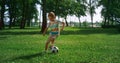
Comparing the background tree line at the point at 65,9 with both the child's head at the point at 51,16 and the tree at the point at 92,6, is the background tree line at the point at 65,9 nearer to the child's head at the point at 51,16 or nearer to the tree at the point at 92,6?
the tree at the point at 92,6

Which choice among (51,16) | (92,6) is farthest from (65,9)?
(51,16)

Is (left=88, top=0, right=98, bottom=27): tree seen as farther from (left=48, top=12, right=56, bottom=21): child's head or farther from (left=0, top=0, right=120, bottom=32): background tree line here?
(left=48, top=12, right=56, bottom=21): child's head

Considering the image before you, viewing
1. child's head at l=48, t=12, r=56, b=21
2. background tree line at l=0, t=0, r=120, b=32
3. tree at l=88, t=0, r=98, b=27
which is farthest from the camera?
tree at l=88, t=0, r=98, b=27

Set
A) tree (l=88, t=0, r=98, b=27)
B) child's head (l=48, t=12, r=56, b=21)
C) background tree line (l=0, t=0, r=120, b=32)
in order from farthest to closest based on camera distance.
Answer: tree (l=88, t=0, r=98, b=27) → background tree line (l=0, t=0, r=120, b=32) → child's head (l=48, t=12, r=56, b=21)

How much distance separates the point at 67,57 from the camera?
14172 mm

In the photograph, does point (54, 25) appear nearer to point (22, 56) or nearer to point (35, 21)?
point (22, 56)

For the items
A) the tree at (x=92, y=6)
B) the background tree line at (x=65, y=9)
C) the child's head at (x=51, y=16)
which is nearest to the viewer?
the child's head at (x=51, y=16)

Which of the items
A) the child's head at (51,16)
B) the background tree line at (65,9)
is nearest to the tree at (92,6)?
the background tree line at (65,9)

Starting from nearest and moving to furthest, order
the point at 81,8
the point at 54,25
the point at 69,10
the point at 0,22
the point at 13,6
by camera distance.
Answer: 1. the point at 54,25
2. the point at 0,22
3. the point at 13,6
4. the point at 69,10
5. the point at 81,8

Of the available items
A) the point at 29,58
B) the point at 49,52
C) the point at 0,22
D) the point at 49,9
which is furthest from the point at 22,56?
the point at 49,9

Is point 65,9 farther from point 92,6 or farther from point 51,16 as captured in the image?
point 51,16

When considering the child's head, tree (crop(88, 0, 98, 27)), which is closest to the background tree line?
tree (crop(88, 0, 98, 27))

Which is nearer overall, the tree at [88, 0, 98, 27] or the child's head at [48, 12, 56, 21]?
the child's head at [48, 12, 56, 21]

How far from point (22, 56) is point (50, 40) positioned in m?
1.84
